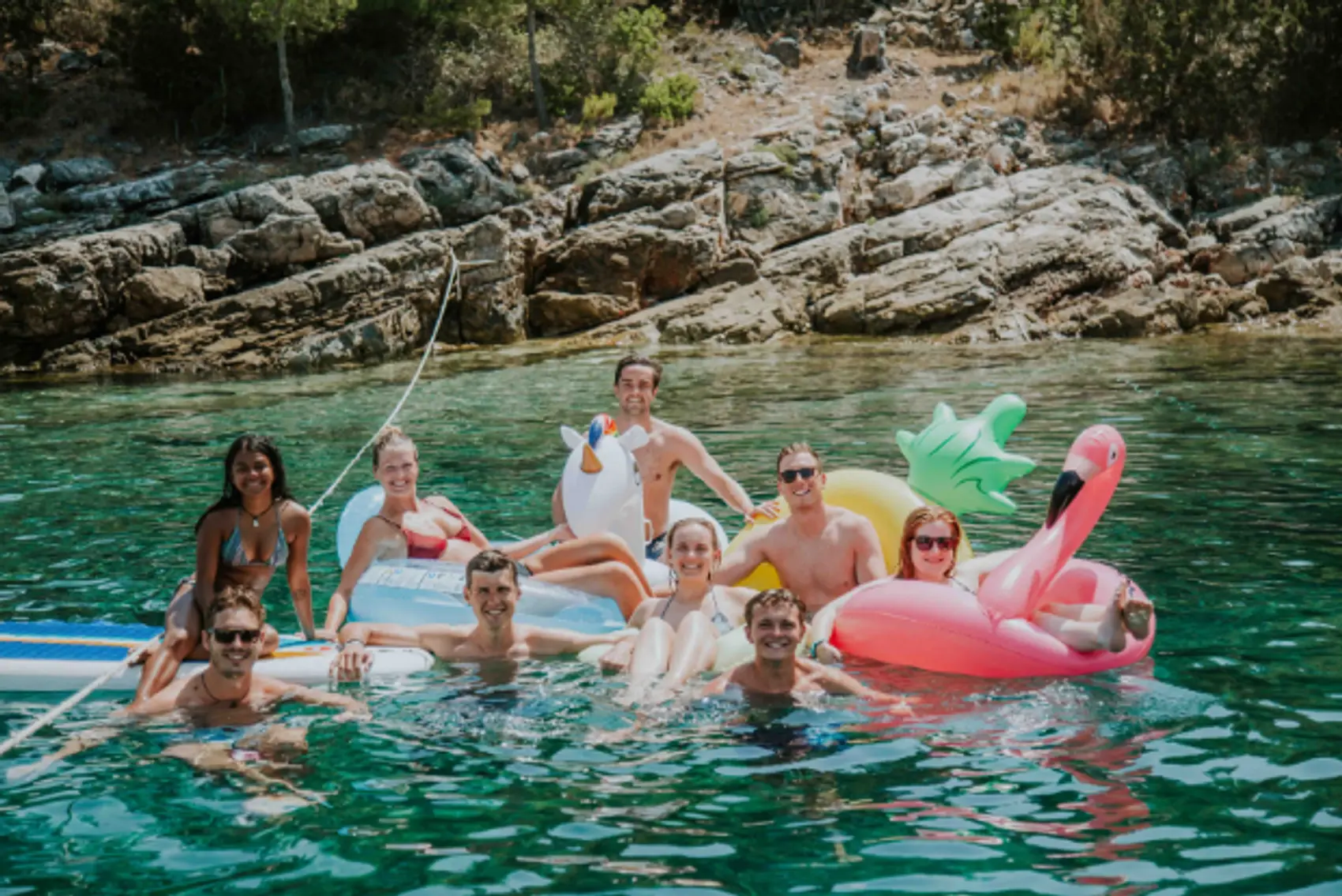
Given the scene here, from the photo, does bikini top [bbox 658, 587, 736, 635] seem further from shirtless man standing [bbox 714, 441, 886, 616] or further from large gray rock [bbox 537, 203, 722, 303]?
large gray rock [bbox 537, 203, 722, 303]

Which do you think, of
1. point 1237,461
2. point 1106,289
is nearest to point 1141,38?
point 1106,289

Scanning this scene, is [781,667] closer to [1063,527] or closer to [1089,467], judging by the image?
[1063,527]

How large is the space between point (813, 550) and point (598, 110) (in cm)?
2377

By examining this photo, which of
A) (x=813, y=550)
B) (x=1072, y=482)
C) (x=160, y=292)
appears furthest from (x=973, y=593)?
(x=160, y=292)

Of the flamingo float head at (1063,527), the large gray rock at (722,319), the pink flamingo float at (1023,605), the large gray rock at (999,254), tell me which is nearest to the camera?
the pink flamingo float at (1023,605)

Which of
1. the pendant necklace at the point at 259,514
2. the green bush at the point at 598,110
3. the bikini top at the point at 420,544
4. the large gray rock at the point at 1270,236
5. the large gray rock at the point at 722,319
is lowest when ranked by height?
the bikini top at the point at 420,544

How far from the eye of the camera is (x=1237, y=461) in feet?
40.5

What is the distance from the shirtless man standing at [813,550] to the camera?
7504 mm

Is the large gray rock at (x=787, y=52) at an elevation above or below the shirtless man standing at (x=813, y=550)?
above

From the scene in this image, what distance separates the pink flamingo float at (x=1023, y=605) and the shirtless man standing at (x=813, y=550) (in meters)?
0.67

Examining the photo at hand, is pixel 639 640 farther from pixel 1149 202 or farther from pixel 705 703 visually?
pixel 1149 202

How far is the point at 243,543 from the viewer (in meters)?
6.79

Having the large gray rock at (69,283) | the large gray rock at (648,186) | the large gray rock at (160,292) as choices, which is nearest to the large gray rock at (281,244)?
the large gray rock at (160,292)

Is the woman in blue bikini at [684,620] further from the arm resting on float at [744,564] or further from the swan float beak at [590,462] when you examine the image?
the swan float beak at [590,462]
